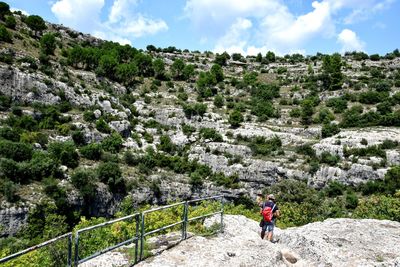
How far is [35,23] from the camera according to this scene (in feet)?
309

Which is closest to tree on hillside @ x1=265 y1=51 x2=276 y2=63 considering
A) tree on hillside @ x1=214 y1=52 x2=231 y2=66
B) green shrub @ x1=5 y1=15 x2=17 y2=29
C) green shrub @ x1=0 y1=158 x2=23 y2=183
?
tree on hillside @ x1=214 y1=52 x2=231 y2=66

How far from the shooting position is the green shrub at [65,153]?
5625 centimetres

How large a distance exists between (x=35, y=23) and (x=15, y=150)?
54091 mm

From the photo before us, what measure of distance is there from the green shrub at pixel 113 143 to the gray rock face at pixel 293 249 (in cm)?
5184

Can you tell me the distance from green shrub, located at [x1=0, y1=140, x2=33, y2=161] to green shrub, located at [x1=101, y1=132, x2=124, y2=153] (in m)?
15.2

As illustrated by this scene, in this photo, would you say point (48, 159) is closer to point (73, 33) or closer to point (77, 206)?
point (77, 206)

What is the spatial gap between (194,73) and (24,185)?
232ft

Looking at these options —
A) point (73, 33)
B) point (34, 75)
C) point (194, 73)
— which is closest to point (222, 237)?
point (34, 75)

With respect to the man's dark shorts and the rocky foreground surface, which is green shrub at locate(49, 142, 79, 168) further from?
the man's dark shorts

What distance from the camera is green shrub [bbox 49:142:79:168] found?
56.2 meters

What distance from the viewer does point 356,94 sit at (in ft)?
296

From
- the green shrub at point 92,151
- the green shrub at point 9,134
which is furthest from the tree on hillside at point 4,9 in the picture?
the green shrub at point 92,151

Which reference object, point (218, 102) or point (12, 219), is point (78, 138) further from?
point (218, 102)

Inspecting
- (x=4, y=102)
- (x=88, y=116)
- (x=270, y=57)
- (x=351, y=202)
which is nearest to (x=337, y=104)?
(x=351, y=202)
